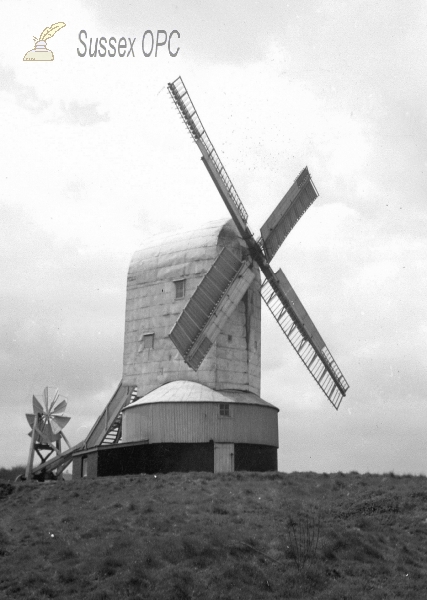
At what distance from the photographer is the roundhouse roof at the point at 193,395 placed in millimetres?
41312

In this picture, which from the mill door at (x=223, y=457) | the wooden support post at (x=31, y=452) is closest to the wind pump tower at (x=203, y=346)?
the mill door at (x=223, y=457)

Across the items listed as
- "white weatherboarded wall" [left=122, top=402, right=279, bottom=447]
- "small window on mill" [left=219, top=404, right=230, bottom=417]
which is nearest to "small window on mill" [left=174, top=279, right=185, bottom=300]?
"white weatherboarded wall" [left=122, top=402, right=279, bottom=447]

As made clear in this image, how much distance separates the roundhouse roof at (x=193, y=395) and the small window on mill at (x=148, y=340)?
276 centimetres

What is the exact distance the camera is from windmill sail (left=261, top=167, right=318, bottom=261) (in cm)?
4434

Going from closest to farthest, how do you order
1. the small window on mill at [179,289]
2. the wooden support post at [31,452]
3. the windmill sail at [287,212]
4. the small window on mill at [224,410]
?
the small window on mill at [224,410]
the windmill sail at [287,212]
the small window on mill at [179,289]
the wooden support post at [31,452]

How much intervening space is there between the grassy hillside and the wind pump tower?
667 cm

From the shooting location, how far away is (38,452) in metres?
52.9

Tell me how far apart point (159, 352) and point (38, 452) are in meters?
13.1

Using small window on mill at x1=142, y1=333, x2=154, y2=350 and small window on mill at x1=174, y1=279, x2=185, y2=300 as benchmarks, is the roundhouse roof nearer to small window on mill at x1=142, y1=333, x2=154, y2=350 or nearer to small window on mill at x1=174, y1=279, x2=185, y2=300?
small window on mill at x1=142, y1=333, x2=154, y2=350

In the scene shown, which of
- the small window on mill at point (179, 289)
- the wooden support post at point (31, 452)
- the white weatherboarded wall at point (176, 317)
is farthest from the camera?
the wooden support post at point (31, 452)

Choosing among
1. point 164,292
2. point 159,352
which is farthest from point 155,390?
point 164,292

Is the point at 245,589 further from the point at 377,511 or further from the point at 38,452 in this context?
the point at 38,452

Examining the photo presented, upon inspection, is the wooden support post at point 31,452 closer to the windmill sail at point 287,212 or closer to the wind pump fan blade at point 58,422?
the wind pump fan blade at point 58,422

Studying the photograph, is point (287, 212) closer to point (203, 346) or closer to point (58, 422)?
point (203, 346)
